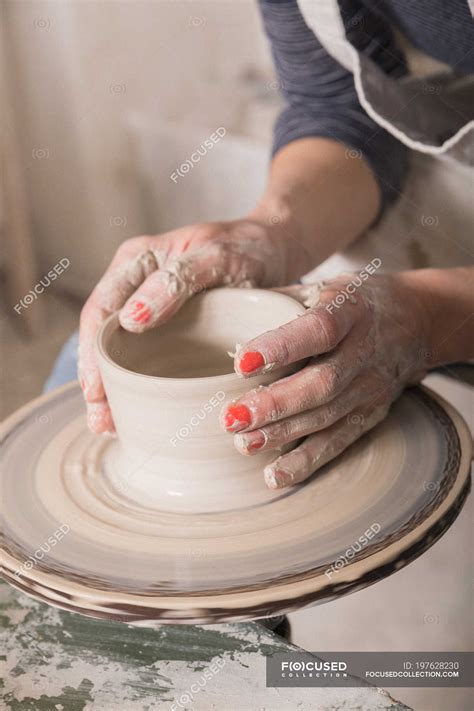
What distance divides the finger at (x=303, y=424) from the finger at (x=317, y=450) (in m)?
0.01

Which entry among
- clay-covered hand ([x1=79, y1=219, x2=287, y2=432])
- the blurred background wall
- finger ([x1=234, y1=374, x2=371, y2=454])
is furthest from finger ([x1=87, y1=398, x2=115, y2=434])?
the blurred background wall

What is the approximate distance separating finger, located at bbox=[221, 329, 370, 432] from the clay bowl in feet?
0.04

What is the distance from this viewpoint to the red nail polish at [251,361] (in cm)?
71

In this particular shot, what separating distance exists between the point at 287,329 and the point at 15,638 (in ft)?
1.27

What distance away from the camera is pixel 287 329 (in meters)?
0.73

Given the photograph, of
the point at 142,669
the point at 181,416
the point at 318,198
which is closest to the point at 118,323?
the point at 181,416

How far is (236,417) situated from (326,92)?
724 mm

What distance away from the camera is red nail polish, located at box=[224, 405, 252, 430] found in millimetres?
708

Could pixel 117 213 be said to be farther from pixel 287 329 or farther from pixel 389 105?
pixel 287 329

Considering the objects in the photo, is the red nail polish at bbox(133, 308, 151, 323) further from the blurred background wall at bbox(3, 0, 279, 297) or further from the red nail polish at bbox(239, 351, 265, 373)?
the blurred background wall at bbox(3, 0, 279, 297)

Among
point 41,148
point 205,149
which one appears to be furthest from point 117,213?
point 205,149

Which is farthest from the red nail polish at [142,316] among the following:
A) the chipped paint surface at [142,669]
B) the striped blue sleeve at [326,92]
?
the striped blue sleeve at [326,92]

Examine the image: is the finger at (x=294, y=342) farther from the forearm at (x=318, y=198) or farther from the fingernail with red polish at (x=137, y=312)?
the forearm at (x=318, y=198)

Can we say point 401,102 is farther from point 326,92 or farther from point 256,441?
point 256,441
